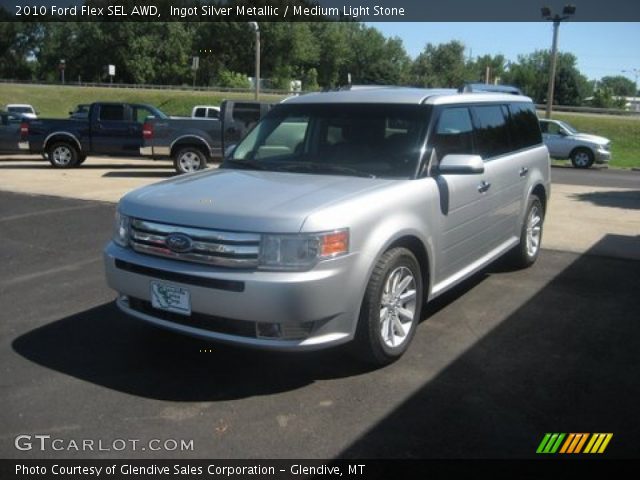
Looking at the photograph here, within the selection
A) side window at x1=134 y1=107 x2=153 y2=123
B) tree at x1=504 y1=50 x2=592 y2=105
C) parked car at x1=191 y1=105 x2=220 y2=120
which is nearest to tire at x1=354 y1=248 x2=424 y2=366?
side window at x1=134 y1=107 x2=153 y2=123

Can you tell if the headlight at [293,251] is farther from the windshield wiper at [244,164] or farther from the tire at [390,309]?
the windshield wiper at [244,164]

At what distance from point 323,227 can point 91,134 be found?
48.3 ft

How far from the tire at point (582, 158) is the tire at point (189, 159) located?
46.1ft

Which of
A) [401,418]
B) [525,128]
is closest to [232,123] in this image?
[525,128]

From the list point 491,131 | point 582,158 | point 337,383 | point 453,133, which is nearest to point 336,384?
point 337,383

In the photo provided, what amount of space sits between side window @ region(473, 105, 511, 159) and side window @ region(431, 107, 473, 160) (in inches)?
7.6

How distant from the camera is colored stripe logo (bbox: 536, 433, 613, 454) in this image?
329cm

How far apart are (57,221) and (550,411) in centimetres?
770

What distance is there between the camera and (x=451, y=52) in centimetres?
11312

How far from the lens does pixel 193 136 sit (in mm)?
15289

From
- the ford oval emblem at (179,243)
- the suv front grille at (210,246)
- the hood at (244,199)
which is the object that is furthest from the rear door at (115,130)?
the ford oval emblem at (179,243)

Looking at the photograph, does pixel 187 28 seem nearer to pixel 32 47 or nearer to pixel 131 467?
pixel 32 47

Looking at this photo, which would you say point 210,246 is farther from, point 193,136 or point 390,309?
point 193,136

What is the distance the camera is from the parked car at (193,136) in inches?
600
